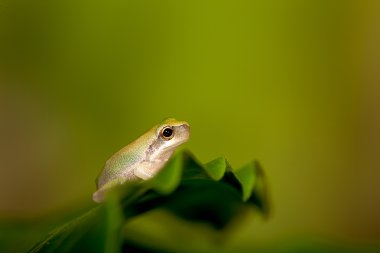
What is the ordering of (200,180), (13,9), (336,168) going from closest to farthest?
(200,180) → (13,9) → (336,168)

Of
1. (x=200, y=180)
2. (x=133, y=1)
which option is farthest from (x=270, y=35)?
(x=200, y=180)

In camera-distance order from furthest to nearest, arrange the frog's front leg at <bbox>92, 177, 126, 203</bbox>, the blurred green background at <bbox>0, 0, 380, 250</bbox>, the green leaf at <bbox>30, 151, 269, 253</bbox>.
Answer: the blurred green background at <bbox>0, 0, 380, 250</bbox>
the frog's front leg at <bbox>92, 177, 126, 203</bbox>
the green leaf at <bbox>30, 151, 269, 253</bbox>

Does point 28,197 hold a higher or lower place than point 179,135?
higher

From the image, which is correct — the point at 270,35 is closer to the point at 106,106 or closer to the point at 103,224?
the point at 106,106

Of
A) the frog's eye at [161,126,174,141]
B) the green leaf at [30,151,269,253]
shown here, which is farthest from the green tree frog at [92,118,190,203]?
the green leaf at [30,151,269,253]

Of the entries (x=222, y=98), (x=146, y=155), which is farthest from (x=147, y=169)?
(x=222, y=98)

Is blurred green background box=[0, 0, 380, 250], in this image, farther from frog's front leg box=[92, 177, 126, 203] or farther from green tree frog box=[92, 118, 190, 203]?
frog's front leg box=[92, 177, 126, 203]
